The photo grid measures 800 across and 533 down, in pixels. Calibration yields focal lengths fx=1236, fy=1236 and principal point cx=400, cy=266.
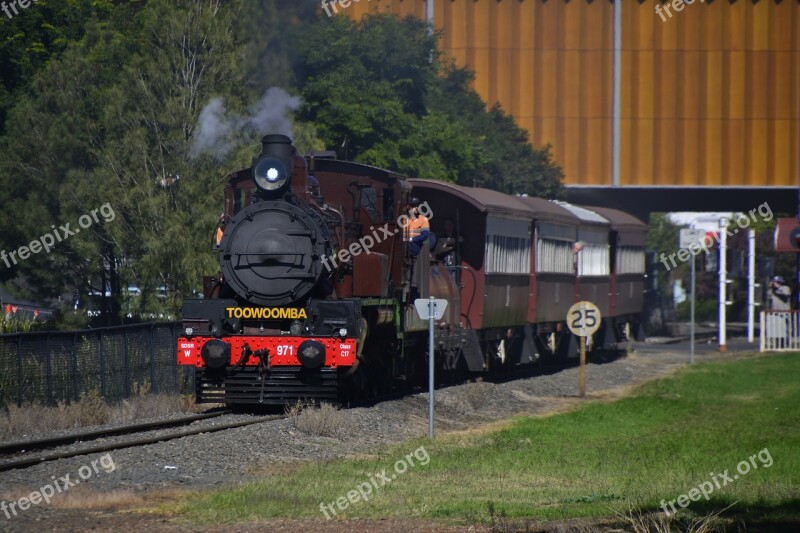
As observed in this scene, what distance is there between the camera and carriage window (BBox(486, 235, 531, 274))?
24.5 metres

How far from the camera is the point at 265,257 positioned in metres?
17.8

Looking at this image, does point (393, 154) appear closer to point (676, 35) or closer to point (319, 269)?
point (319, 269)

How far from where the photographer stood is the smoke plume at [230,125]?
989 inches

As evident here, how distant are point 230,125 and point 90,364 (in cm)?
726

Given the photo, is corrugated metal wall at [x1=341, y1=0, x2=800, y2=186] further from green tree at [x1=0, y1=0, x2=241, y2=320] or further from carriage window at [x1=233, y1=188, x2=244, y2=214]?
carriage window at [x1=233, y1=188, x2=244, y2=214]

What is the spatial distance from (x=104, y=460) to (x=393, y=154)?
2112 cm

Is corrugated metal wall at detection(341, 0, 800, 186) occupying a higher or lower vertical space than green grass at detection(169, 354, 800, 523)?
higher

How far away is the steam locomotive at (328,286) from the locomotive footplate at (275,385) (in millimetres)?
20

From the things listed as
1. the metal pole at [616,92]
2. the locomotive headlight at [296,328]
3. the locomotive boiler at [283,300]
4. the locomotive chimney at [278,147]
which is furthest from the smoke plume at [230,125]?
the metal pole at [616,92]

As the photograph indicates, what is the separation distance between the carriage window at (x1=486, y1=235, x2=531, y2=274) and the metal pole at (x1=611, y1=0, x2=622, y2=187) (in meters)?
23.4

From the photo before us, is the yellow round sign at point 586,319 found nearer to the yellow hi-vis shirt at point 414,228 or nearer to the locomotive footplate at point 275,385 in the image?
the yellow hi-vis shirt at point 414,228

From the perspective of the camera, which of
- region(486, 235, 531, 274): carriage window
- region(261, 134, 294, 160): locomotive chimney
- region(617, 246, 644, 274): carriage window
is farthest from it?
region(617, 246, 644, 274): carriage window

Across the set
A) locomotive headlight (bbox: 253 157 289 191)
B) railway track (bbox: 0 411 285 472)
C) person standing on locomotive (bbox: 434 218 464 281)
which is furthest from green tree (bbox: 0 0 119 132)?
railway track (bbox: 0 411 285 472)

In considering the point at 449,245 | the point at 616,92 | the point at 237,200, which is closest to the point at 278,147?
the point at 237,200
